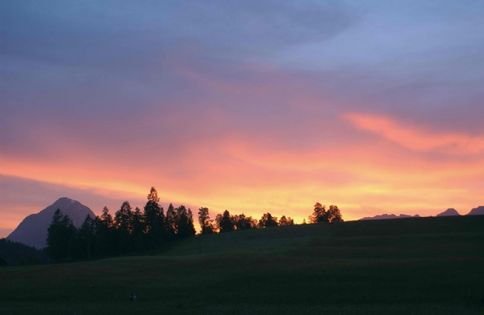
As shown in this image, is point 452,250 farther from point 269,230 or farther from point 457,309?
point 269,230

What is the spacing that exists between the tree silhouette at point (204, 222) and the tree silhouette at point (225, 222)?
3850mm

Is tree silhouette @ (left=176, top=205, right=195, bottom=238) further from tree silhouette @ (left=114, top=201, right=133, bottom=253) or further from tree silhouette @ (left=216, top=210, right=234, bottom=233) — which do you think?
tree silhouette @ (left=216, top=210, right=234, bottom=233)

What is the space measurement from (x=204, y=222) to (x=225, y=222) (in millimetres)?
8240

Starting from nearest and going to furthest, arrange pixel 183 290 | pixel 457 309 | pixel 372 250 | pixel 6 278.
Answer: pixel 457 309 < pixel 183 290 < pixel 6 278 < pixel 372 250

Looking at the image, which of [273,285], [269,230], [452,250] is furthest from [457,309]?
[269,230]

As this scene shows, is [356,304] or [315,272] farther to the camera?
[315,272]

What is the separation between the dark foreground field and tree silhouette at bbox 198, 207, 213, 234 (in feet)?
327

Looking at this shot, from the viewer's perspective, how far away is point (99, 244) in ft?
479

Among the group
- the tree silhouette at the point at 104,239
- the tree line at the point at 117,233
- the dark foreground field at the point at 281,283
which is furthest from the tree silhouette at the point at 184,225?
the dark foreground field at the point at 281,283

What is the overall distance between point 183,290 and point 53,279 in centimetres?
1940

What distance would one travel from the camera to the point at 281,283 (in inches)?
2125

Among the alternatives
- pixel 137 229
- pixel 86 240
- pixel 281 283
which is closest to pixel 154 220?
pixel 137 229

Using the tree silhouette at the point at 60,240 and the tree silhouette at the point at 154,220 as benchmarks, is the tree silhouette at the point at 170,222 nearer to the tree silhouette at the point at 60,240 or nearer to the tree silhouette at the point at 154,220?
the tree silhouette at the point at 154,220

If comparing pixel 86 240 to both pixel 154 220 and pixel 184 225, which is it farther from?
pixel 184 225
